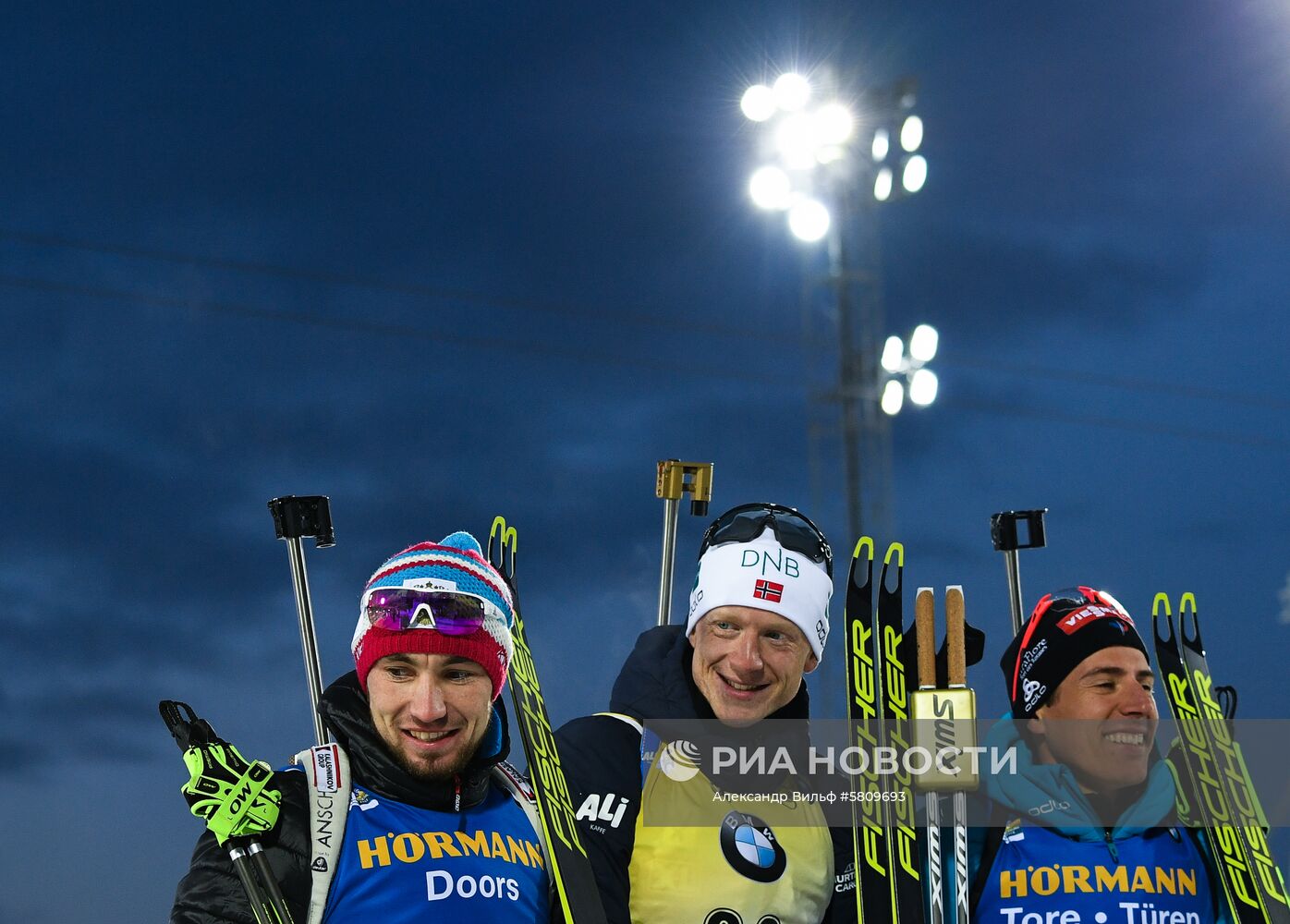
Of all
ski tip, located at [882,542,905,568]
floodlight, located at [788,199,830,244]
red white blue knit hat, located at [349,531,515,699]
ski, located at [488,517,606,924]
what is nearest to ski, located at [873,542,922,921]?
ski tip, located at [882,542,905,568]

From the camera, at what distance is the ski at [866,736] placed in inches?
162

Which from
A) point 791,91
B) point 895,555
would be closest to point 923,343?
point 791,91

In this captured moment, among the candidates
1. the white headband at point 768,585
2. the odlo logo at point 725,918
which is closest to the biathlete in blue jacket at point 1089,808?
the white headband at point 768,585

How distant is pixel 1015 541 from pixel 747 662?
260 centimetres

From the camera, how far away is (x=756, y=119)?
39.8ft

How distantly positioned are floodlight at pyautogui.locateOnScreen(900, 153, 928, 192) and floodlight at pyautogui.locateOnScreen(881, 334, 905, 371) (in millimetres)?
1578

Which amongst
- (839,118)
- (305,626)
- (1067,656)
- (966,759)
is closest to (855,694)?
(966,759)

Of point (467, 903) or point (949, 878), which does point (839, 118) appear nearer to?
point (949, 878)

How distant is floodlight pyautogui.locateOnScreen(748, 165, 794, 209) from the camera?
12.0 meters

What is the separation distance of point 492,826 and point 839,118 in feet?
31.5

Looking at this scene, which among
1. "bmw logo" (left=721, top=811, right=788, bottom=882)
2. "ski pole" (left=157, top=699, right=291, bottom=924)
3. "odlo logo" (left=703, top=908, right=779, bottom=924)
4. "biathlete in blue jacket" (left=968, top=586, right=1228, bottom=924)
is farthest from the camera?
"biathlete in blue jacket" (left=968, top=586, right=1228, bottom=924)

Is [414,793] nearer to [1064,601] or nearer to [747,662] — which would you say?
[747,662]

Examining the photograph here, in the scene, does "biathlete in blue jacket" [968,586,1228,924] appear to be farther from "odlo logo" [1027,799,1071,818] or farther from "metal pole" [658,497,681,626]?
"metal pole" [658,497,681,626]

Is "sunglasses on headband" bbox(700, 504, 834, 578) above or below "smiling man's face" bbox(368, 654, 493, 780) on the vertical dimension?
above
